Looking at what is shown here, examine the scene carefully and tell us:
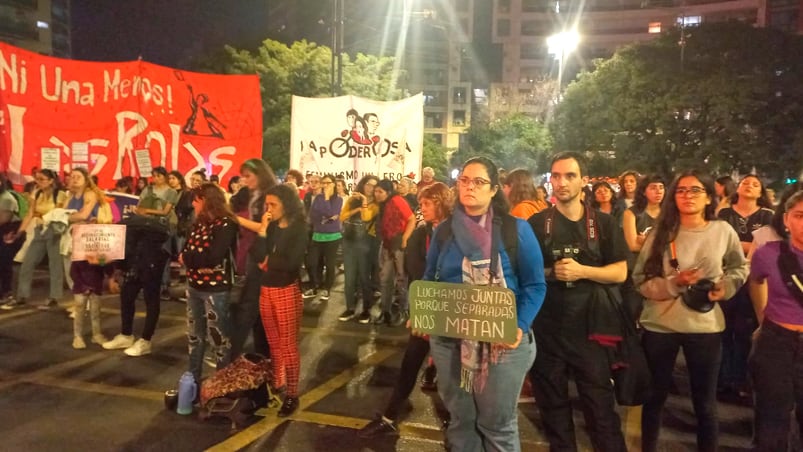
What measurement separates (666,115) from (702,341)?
100 feet

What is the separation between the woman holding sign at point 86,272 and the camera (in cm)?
676

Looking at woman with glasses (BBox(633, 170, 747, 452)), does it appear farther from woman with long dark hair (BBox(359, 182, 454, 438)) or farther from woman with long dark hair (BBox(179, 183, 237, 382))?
woman with long dark hair (BBox(179, 183, 237, 382))

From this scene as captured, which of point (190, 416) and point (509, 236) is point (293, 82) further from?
point (509, 236)

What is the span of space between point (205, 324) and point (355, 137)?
6012 millimetres

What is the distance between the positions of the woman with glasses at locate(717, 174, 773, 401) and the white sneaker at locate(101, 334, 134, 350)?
5858 mm

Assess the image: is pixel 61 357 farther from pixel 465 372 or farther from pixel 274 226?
pixel 465 372

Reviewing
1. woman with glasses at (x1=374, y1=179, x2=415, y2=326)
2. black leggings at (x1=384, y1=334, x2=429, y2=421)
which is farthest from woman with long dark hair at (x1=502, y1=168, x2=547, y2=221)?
woman with glasses at (x1=374, y1=179, x2=415, y2=326)

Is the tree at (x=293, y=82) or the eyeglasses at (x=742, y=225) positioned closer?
the eyeglasses at (x=742, y=225)

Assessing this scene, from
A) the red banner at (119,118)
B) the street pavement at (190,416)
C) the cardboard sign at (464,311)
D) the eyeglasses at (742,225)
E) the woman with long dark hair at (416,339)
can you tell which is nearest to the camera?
the cardboard sign at (464,311)

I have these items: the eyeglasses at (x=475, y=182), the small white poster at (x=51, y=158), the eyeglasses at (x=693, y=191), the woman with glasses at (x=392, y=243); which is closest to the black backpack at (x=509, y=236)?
the eyeglasses at (x=475, y=182)

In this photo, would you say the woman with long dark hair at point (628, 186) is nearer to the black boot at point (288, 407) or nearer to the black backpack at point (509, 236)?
the black boot at point (288, 407)

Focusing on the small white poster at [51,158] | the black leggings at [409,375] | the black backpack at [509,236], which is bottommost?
the black leggings at [409,375]

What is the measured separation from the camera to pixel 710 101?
3044cm

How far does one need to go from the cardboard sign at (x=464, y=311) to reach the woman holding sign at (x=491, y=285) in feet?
0.19
